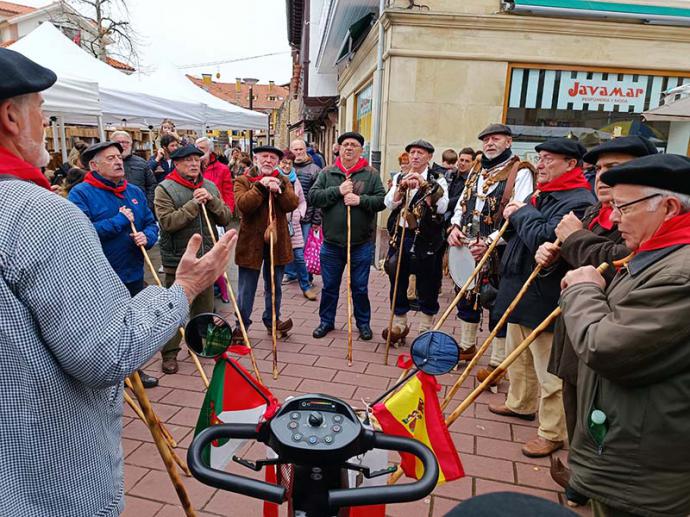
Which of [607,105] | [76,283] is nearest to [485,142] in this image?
[76,283]

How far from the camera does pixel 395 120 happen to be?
27.8ft

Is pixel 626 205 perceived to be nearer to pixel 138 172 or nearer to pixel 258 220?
pixel 258 220

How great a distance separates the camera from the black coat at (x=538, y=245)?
10.7ft

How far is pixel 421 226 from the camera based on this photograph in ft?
16.5

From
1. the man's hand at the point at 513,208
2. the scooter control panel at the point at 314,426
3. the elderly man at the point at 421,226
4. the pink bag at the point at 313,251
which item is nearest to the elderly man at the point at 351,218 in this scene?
the elderly man at the point at 421,226

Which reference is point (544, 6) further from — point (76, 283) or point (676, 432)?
point (76, 283)

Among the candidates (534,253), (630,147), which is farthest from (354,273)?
(630,147)

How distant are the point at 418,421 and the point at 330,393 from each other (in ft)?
8.24

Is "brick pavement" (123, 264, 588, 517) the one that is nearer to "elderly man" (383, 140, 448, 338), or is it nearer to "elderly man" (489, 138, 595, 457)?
"elderly man" (489, 138, 595, 457)

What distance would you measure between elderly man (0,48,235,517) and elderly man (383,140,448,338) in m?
3.77

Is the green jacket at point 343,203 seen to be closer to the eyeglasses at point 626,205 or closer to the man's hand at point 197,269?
the eyeglasses at point 626,205

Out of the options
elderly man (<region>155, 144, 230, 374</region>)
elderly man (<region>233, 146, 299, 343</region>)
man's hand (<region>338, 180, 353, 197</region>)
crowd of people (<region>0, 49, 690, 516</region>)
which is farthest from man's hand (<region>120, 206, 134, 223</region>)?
man's hand (<region>338, 180, 353, 197</region>)

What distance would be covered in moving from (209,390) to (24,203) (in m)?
0.90

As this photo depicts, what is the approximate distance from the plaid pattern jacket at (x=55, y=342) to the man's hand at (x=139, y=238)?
2934mm
